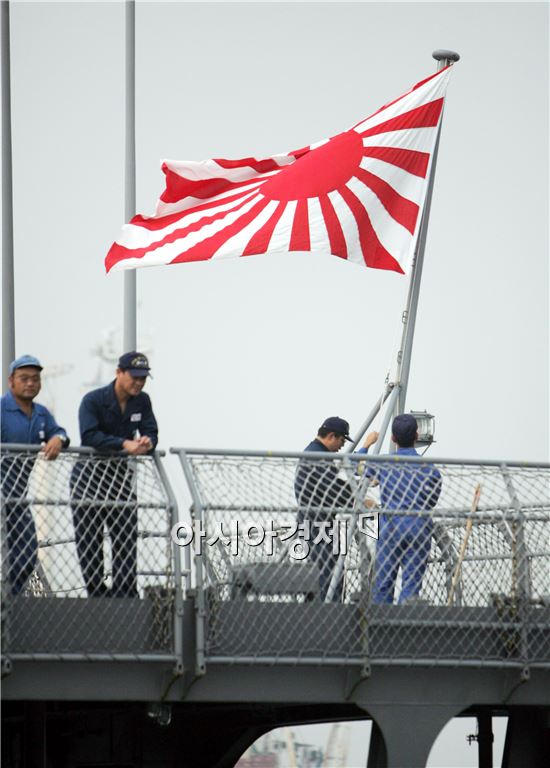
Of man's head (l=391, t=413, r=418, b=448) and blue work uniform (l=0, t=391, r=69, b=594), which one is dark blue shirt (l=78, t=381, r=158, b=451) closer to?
blue work uniform (l=0, t=391, r=69, b=594)

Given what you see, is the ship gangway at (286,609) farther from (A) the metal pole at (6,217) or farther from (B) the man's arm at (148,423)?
(A) the metal pole at (6,217)

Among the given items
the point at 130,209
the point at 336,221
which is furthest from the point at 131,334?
the point at 336,221

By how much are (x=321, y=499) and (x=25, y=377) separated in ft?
7.62

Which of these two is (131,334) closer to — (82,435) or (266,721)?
(266,721)

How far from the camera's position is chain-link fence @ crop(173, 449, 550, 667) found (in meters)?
11.3

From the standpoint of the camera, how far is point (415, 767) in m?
11.9

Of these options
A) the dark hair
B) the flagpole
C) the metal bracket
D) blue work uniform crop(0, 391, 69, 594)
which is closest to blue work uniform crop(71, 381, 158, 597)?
blue work uniform crop(0, 391, 69, 594)

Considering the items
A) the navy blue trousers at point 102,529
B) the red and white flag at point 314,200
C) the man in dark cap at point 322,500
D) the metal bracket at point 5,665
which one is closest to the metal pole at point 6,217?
the red and white flag at point 314,200

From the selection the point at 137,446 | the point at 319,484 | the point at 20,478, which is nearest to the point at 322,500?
the point at 319,484

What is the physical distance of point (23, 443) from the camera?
452 inches

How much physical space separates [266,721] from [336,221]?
193 inches

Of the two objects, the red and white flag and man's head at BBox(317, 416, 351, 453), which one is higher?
the red and white flag

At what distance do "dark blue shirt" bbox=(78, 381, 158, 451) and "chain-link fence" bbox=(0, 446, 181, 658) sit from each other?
30 cm

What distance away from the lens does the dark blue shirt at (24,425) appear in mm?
11508
